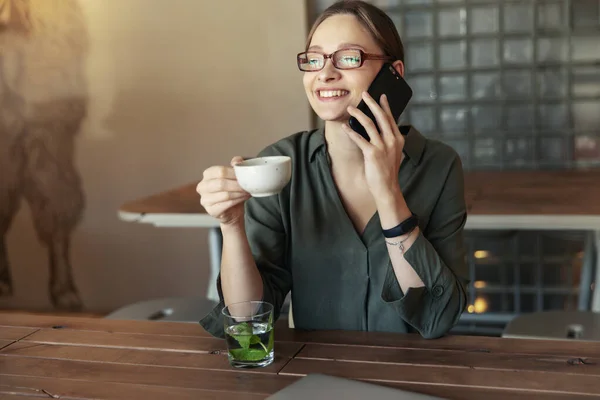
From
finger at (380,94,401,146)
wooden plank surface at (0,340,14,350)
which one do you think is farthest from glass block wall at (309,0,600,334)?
wooden plank surface at (0,340,14,350)

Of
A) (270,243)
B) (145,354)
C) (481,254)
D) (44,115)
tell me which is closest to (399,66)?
(270,243)

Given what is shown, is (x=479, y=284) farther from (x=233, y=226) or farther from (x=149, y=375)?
(x=149, y=375)

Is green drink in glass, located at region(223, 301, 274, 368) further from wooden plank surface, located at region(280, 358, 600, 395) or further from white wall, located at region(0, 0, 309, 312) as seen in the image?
white wall, located at region(0, 0, 309, 312)

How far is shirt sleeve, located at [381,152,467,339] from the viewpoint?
122cm

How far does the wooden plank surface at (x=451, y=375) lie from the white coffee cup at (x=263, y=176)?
0.90 ft

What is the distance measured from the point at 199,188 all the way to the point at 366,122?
1.03 ft

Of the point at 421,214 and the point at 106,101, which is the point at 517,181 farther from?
the point at 106,101

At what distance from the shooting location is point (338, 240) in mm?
1402

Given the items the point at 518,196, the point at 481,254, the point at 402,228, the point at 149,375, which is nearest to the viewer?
the point at 149,375

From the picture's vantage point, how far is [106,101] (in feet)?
11.5

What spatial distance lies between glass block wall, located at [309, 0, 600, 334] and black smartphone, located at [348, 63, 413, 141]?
5.65 ft

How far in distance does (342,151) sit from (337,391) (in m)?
0.59

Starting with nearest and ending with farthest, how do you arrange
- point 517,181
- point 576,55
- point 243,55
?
point 517,181
point 576,55
point 243,55

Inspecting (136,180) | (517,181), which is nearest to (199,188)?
(517,181)
